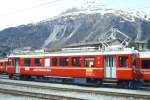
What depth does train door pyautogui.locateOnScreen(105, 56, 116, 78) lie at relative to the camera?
3064 cm

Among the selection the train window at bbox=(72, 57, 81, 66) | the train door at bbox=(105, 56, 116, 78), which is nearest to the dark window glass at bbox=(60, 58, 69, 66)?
the train window at bbox=(72, 57, 81, 66)

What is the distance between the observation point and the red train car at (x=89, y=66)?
2988cm

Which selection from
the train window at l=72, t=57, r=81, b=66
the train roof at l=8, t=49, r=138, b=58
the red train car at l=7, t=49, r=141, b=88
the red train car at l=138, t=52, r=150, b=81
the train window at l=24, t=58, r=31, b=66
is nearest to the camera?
the red train car at l=7, t=49, r=141, b=88

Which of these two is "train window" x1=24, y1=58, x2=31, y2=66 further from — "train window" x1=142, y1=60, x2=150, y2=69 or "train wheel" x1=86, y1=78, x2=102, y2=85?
"train window" x1=142, y1=60, x2=150, y2=69

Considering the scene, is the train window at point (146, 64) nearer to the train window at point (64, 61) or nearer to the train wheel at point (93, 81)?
the train wheel at point (93, 81)

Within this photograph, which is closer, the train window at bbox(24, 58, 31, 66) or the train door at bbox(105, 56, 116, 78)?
the train door at bbox(105, 56, 116, 78)

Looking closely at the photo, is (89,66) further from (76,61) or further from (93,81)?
(76,61)

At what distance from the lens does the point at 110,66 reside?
31.0 meters

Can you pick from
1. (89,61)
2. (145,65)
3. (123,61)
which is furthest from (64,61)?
(145,65)

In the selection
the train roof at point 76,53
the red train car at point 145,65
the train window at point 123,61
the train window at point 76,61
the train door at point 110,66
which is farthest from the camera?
the train window at point 76,61

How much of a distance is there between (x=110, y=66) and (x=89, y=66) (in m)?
2.29

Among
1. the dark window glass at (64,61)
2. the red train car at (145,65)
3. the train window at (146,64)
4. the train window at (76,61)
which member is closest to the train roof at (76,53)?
the train window at (76,61)

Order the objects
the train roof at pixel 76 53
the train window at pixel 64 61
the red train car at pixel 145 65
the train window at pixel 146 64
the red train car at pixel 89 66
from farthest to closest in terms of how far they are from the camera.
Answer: the train window at pixel 64 61
the train window at pixel 146 64
the red train car at pixel 145 65
the train roof at pixel 76 53
the red train car at pixel 89 66

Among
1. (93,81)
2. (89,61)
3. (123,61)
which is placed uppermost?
(123,61)
